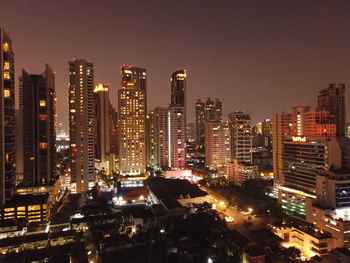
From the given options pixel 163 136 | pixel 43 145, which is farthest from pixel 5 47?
pixel 163 136

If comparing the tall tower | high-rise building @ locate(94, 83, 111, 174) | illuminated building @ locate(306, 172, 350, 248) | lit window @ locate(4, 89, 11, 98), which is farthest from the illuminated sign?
high-rise building @ locate(94, 83, 111, 174)

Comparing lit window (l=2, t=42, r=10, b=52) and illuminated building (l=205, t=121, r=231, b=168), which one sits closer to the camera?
lit window (l=2, t=42, r=10, b=52)

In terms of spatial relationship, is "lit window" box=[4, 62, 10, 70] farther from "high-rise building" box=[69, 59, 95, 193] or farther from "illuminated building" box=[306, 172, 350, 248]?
"illuminated building" box=[306, 172, 350, 248]

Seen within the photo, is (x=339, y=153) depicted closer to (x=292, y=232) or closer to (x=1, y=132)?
(x=292, y=232)

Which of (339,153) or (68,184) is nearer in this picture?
(339,153)

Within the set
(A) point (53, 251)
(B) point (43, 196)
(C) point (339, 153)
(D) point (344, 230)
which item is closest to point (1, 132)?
(B) point (43, 196)

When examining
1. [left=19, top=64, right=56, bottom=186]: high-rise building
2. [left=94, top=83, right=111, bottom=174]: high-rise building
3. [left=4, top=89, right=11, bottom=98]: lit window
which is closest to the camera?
[left=4, top=89, right=11, bottom=98]: lit window
